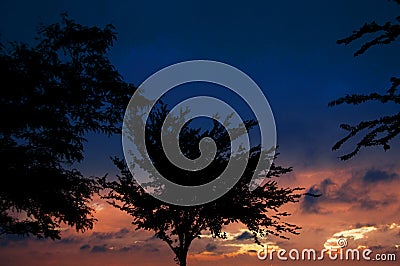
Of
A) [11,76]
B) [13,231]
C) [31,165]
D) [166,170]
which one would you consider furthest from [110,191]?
[11,76]

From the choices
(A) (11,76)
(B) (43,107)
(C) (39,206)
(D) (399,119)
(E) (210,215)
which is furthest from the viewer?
(E) (210,215)

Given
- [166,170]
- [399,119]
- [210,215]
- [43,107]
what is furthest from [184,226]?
[399,119]

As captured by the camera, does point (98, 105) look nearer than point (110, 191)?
Yes

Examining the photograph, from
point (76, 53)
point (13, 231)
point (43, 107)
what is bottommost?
point (13, 231)

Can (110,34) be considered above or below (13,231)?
above

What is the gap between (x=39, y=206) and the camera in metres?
19.6

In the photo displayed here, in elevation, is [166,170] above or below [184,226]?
above

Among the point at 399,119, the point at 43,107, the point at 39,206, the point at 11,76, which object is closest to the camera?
the point at 399,119

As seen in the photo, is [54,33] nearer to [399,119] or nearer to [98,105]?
[98,105]

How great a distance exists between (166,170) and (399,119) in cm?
2269

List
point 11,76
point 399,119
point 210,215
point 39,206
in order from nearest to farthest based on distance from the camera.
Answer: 1. point 399,119
2. point 11,76
3. point 39,206
4. point 210,215

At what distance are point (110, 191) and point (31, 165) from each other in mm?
11457

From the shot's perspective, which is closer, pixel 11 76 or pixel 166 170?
pixel 11 76

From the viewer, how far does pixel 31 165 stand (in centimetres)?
1808
